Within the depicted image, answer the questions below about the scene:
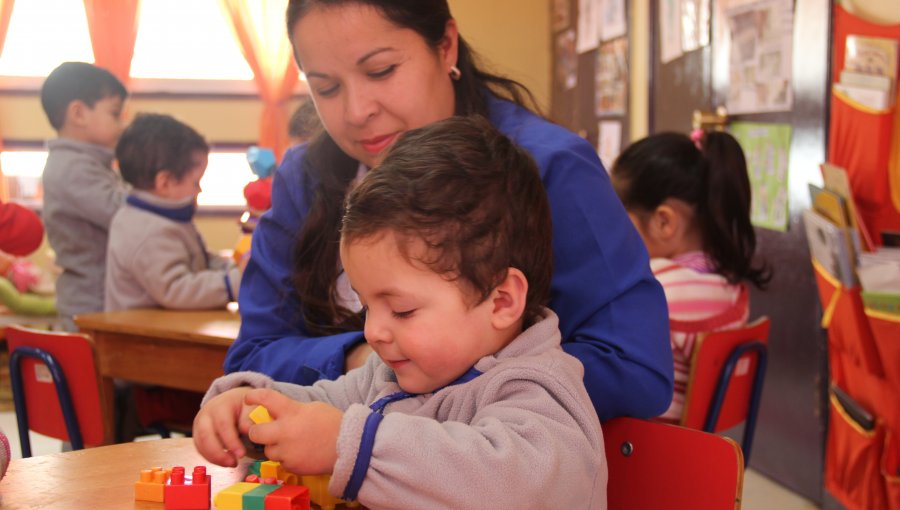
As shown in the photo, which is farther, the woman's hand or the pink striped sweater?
the pink striped sweater

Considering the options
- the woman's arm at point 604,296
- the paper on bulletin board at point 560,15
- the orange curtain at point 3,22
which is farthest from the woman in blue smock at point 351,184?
the orange curtain at point 3,22

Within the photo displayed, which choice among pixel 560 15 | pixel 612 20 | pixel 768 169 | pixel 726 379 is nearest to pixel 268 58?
pixel 560 15

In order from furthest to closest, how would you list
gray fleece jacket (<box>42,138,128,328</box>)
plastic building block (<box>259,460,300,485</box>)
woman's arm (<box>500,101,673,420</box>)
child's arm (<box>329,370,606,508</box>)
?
gray fleece jacket (<box>42,138,128,328</box>)
woman's arm (<box>500,101,673,420</box>)
plastic building block (<box>259,460,300,485</box>)
child's arm (<box>329,370,606,508</box>)

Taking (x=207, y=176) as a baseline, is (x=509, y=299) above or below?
above

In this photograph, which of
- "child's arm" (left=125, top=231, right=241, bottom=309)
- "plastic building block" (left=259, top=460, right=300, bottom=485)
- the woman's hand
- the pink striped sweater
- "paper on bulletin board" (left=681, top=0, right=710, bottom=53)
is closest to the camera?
"plastic building block" (left=259, top=460, right=300, bottom=485)

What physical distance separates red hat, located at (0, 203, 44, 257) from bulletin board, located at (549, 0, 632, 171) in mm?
2277

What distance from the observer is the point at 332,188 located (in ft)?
5.12

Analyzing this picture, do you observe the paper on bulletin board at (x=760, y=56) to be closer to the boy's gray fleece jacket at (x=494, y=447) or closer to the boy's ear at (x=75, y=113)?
the boy's ear at (x=75, y=113)

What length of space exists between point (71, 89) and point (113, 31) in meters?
2.97

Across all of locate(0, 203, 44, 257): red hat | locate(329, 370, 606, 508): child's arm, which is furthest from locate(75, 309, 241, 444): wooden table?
locate(329, 370, 606, 508): child's arm

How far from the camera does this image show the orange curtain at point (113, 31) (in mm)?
6383

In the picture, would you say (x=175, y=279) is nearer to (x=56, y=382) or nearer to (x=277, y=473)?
(x=56, y=382)

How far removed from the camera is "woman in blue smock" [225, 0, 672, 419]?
1253mm

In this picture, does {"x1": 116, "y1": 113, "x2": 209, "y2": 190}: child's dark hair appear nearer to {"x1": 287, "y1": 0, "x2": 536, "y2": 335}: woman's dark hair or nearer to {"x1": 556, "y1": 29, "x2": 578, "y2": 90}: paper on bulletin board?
{"x1": 287, "y1": 0, "x2": 536, "y2": 335}: woman's dark hair
